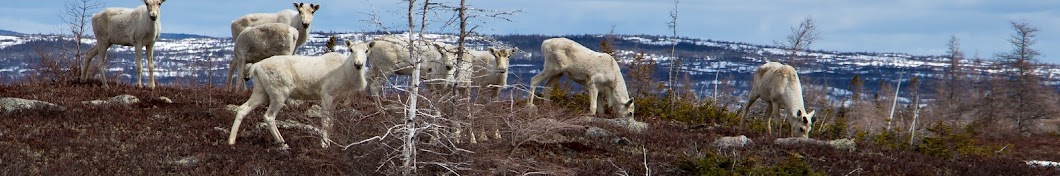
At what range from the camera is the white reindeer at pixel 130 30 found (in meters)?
20.5

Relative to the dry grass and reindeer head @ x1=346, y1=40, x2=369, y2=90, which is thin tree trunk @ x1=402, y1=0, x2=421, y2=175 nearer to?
the dry grass

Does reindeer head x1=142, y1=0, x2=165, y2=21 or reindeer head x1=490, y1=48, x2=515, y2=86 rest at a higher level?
reindeer head x1=142, y1=0, x2=165, y2=21

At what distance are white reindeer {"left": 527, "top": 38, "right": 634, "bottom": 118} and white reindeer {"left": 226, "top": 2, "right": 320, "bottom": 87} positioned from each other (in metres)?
4.57

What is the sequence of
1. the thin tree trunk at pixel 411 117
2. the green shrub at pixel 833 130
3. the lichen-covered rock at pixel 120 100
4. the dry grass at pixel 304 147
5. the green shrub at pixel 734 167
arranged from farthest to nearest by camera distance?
1. the green shrub at pixel 833 130
2. the lichen-covered rock at pixel 120 100
3. the green shrub at pixel 734 167
4. the dry grass at pixel 304 147
5. the thin tree trunk at pixel 411 117

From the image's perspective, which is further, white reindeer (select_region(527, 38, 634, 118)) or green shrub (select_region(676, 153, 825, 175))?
white reindeer (select_region(527, 38, 634, 118))

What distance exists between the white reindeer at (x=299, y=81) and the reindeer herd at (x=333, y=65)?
1 cm

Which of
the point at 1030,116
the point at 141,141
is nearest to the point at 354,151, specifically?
the point at 141,141

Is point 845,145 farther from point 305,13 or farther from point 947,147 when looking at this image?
point 305,13

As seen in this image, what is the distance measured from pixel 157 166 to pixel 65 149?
63.0 inches

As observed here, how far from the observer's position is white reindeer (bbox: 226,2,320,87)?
2186 centimetres

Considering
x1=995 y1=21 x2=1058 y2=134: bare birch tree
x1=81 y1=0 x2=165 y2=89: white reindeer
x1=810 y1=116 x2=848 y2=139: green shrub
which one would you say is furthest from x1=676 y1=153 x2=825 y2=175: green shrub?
x1=995 y1=21 x2=1058 y2=134: bare birch tree

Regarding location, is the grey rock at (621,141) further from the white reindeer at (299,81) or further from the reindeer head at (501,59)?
the white reindeer at (299,81)

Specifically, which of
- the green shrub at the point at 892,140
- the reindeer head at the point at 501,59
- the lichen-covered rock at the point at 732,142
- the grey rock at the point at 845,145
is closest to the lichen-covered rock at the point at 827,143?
the grey rock at the point at 845,145

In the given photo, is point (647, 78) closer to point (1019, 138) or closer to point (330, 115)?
point (1019, 138)
